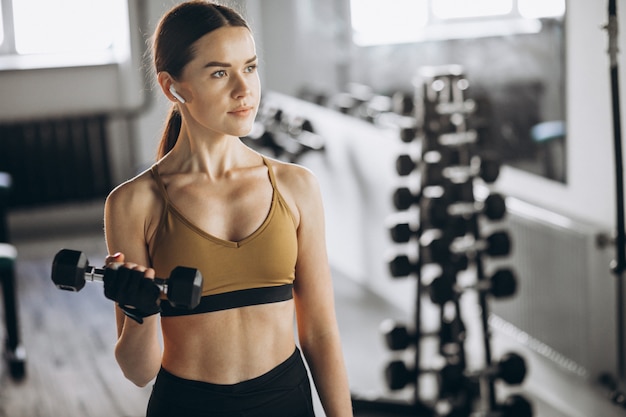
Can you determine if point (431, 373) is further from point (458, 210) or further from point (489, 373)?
point (458, 210)

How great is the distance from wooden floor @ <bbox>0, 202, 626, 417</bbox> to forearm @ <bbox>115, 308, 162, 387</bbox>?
2.08m

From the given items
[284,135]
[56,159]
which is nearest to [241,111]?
[284,135]

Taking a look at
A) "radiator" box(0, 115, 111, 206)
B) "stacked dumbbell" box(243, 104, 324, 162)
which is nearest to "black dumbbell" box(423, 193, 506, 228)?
"stacked dumbbell" box(243, 104, 324, 162)

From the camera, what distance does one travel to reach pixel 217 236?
1183 mm

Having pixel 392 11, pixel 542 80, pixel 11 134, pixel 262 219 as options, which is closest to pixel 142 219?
pixel 262 219

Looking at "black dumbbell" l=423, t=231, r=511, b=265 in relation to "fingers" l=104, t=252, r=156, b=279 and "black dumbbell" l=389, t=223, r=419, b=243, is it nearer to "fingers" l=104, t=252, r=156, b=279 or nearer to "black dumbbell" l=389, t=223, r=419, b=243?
"black dumbbell" l=389, t=223, r=419, b=243

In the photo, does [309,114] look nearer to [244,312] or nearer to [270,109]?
[270,109]

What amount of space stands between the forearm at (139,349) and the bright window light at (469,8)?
4.16 meters

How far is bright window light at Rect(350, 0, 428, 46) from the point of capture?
5742 millimetres

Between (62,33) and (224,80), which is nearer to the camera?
(224,80)

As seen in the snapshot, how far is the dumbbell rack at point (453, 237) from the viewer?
3.04 meters

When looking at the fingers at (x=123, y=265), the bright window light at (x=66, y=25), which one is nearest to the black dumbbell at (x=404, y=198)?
the fingers at (x=123, y=265)

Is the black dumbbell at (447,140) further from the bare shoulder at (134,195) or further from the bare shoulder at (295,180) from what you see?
the bare shoulder at (134,195)

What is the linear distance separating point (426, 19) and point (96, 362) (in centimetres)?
307
